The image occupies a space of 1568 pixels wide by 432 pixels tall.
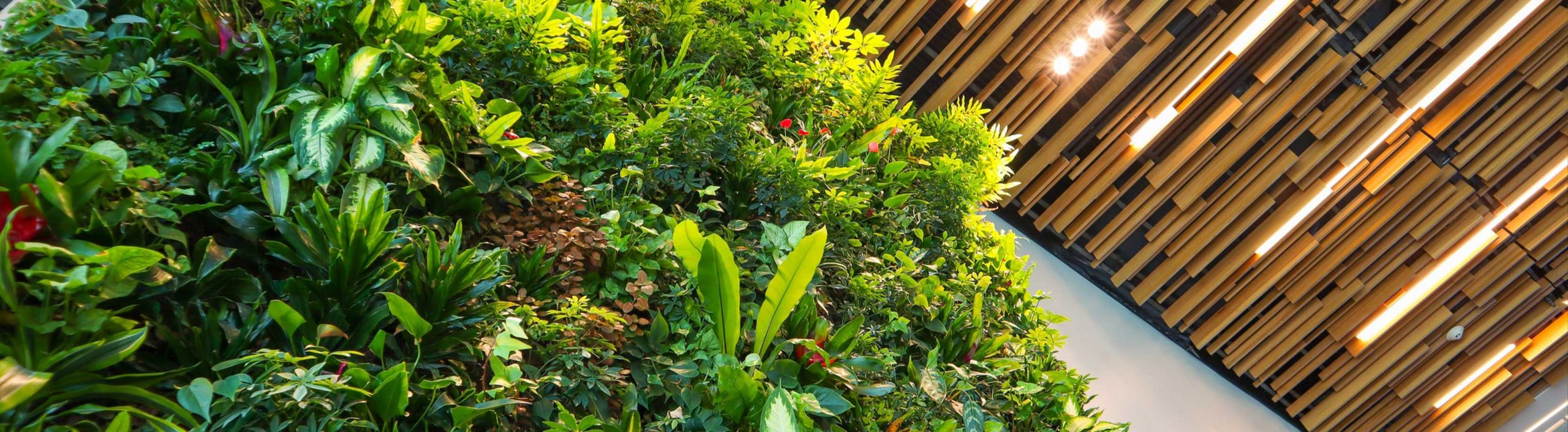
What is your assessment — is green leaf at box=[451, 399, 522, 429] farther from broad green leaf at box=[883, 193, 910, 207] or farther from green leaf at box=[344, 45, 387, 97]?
broad green leaf at box=[883, 193, 910, 207]

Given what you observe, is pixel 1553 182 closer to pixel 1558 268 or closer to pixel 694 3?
pixel 1558 268

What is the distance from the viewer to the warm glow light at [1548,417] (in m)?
3.40

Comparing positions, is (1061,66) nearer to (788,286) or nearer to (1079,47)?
(1079,47)

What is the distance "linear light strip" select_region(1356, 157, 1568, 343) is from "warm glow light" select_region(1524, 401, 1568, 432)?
2.39ft

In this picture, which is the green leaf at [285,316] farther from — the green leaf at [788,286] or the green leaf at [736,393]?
the green leaf at [788,286]

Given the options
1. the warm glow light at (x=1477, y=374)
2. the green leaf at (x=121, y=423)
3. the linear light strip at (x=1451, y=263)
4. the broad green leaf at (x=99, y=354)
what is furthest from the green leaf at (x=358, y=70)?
the warm glow light at (x=1477, y=374)

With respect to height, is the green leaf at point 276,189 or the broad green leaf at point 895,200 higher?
the broad green leaf at point 895,200

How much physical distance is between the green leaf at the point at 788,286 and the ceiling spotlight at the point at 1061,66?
6.88ft

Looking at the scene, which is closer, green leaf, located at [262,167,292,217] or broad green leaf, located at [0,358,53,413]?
broad green leaf, located at [0,358,53,413]

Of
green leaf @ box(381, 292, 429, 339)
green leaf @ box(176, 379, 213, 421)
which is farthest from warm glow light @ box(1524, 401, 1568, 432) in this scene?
green leaf @ box(176, 379, 213, 421)

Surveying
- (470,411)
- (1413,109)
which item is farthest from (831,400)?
(1413,109)

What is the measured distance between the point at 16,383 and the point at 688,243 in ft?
3.00

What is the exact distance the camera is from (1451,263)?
10.7 feet

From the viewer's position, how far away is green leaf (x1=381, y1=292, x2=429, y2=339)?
1213 mm
